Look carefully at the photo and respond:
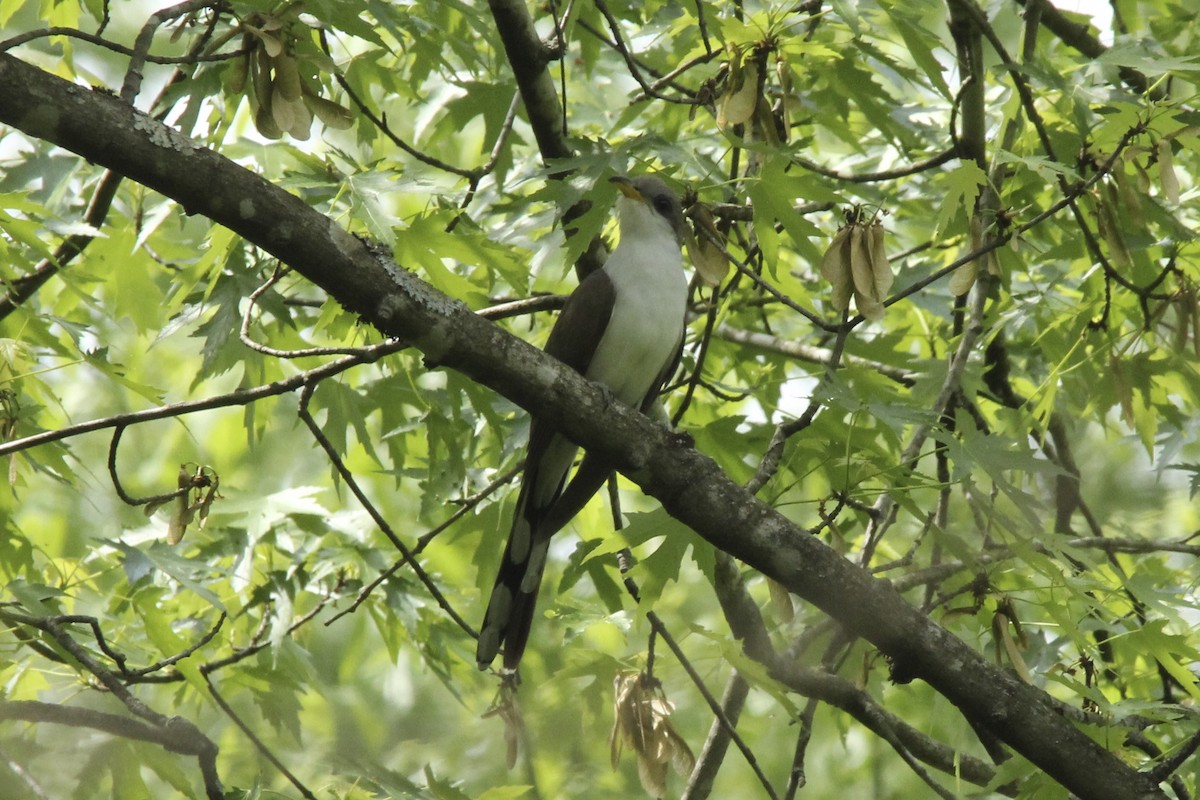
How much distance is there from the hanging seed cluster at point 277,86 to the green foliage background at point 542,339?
0.11 ft

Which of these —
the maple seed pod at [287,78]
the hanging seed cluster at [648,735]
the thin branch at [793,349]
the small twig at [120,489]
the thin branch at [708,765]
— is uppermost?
the thin branch at [793,349]

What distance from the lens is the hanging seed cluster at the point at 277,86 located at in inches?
128

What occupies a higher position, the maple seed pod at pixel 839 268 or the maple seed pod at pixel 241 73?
the maple seed pod at pixel 241 73

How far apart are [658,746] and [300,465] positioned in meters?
6.57

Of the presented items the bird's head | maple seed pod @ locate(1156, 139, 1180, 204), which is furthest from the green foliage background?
the bird's head

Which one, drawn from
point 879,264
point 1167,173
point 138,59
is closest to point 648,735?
point 879,264

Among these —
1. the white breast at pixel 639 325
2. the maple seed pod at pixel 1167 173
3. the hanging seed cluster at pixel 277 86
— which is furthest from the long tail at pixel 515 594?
the maple seed pod at pixel 1167 173

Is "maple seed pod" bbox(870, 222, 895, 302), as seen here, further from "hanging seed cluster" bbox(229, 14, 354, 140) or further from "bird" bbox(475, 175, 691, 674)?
"hanging seed cluster" bbox(229, 14, 354, 140)

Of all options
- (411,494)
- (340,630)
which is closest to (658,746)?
(411,494)

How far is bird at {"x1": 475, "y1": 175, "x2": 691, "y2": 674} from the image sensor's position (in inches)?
179

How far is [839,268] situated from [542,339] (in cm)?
244

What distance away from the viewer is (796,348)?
5.42 meters

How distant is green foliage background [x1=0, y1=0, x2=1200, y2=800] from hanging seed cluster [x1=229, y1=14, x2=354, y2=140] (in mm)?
34

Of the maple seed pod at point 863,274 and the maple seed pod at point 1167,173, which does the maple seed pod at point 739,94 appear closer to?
the maple seed pod at point 863,274
